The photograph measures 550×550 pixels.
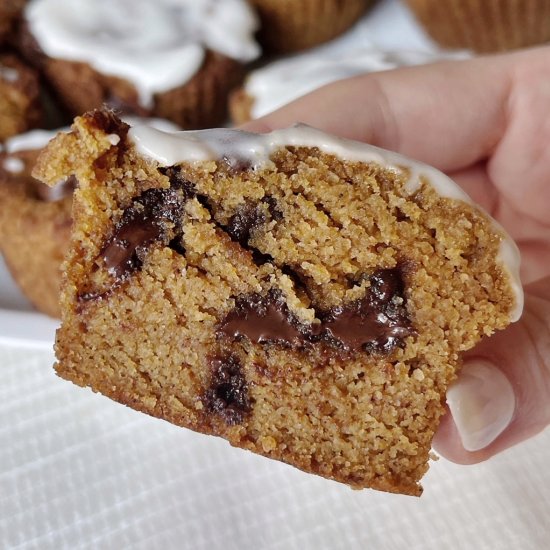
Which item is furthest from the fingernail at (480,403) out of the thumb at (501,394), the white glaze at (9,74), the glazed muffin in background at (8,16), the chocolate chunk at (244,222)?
the glazed muffin in background at (8,16)

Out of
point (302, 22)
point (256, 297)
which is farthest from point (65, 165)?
point (302, 22)

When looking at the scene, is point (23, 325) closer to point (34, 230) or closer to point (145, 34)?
point (34, 230)

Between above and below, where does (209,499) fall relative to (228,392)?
below

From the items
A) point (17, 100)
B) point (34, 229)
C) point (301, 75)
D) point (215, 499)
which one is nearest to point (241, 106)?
point (301, 75)

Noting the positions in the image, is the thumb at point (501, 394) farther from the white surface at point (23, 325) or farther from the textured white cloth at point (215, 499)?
the white surface at point (23, 325)

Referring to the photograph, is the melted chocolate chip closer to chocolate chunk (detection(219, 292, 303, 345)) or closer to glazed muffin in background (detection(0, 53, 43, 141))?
chocolate chunk (detection(219, 292, 303, 345))

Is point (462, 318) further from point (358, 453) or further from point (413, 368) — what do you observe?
point (358, 453)
